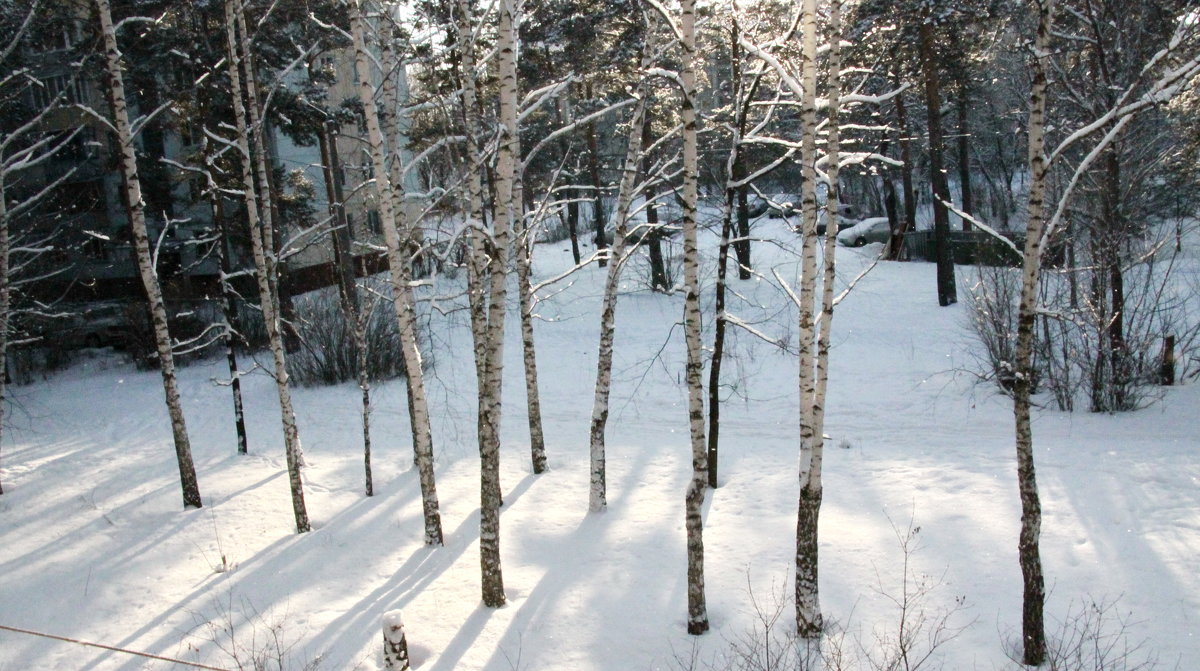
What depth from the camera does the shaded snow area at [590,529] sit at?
6895mm

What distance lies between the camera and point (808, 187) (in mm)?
6082

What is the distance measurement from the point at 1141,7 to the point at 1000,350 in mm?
5607

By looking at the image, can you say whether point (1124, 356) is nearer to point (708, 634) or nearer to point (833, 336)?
point (833, 336)

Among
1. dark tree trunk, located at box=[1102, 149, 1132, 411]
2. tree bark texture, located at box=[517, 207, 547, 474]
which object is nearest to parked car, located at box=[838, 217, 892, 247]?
dark tree trunk, located at box=[1102, 149, 1132, 411]

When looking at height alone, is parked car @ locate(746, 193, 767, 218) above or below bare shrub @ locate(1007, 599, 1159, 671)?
above

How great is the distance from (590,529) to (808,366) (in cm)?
426

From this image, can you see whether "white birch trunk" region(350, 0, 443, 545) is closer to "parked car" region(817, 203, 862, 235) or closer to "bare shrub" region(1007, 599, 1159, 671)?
"bare shrub" region(1007, 599, 1159, 671)

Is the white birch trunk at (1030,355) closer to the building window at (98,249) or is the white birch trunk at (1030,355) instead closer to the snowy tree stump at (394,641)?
the snowy tree stump at (394,641)

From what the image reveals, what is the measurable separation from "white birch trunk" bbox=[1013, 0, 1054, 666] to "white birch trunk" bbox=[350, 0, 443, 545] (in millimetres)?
5475

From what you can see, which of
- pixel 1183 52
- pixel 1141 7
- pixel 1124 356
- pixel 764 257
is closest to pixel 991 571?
pixel 1124 356

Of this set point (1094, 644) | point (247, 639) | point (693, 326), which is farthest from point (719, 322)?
point (247, 639)

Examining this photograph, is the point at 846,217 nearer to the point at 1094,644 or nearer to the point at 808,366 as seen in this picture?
the point at 1094,644

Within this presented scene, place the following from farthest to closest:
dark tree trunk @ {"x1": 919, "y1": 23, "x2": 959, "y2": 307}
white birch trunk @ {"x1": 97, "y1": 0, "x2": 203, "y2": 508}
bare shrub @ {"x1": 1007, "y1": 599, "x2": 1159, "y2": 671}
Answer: dark tree trunk @ {"x1": 919, "y1": 23, "x2": 959, "y2": 307} < white birch trunk @ {"x1": 97, "y1": 0, "x2": 203, "y2": 508} < bare shrub @ {"x1": 1007, "y1": 599, "x2": 1159, "y2": 671}

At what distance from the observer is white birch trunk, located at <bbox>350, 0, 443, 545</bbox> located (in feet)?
24.3
